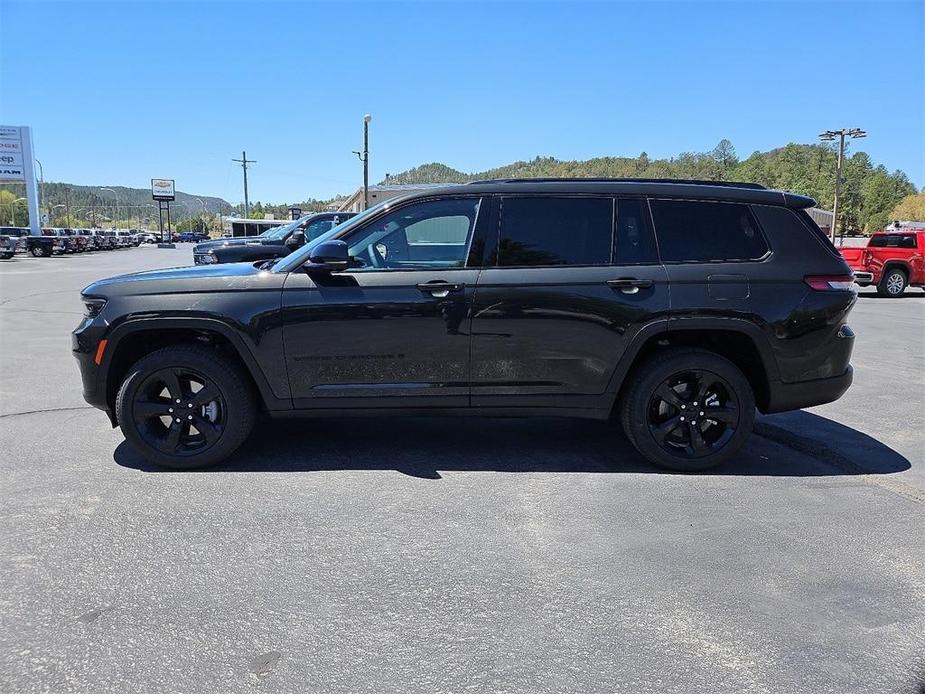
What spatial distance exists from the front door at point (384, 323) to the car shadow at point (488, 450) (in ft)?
1.61

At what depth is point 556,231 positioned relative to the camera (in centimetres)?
446

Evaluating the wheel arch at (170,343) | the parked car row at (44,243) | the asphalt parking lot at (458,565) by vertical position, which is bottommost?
the asphalt parking lot at (458,565)

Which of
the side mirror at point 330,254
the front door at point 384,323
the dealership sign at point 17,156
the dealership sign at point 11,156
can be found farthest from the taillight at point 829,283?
the dealership sign at point 11,156

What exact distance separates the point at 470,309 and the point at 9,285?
64.1 ft

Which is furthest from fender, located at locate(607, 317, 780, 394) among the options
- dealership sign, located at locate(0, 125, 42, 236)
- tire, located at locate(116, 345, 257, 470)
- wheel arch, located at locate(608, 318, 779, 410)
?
dealership sign, located at locate(0, 125, 42, 236)

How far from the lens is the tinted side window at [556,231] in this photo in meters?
4.43

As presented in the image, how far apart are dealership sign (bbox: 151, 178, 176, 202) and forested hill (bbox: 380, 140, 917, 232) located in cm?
3780

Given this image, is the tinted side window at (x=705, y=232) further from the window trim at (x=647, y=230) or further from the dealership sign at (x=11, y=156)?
the dealership sign at (x=11, y=156)

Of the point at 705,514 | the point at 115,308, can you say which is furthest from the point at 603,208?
the point at 115,308

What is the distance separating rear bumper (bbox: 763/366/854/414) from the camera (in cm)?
450

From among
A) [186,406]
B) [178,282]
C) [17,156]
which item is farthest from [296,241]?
[17,156]

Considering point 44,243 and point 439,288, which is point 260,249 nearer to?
point 439,288

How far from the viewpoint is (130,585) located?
300cm

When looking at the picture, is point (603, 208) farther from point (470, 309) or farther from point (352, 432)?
point (352, 432)
